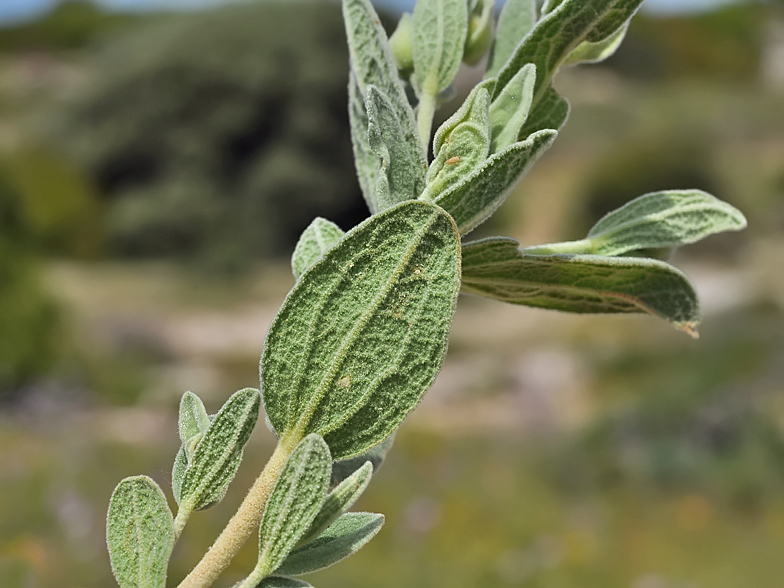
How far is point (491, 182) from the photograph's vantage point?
400 millimetres

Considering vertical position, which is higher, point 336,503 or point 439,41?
point 439,41

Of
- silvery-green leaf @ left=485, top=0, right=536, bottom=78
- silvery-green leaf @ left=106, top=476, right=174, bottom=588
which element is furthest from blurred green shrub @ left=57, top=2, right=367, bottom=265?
silvery-green leaf @ left=106, top=476, right=174, bottom=588

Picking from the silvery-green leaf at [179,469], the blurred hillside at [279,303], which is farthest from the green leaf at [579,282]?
the blurred hillside at [279,303]

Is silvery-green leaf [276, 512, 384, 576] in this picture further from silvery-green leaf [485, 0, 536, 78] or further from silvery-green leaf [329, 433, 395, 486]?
silvery-green leaf [485, 0, 536, 78]

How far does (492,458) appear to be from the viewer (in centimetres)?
585

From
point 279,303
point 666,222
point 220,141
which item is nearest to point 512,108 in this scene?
point 666,222

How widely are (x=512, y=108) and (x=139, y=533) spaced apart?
314mm

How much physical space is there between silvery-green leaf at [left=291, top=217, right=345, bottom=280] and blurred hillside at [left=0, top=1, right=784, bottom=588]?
0.57m

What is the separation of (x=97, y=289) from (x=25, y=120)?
19.9ft

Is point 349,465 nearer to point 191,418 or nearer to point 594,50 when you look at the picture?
point 191,418

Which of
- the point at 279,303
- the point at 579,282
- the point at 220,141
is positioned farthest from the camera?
the point at 220,141

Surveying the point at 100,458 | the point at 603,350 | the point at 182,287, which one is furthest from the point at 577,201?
the point at 100,458

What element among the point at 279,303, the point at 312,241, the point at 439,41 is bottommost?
the point at 312,241

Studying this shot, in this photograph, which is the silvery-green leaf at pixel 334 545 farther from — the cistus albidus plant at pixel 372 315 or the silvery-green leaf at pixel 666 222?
the silvery-green leaf at pixel 666 222
